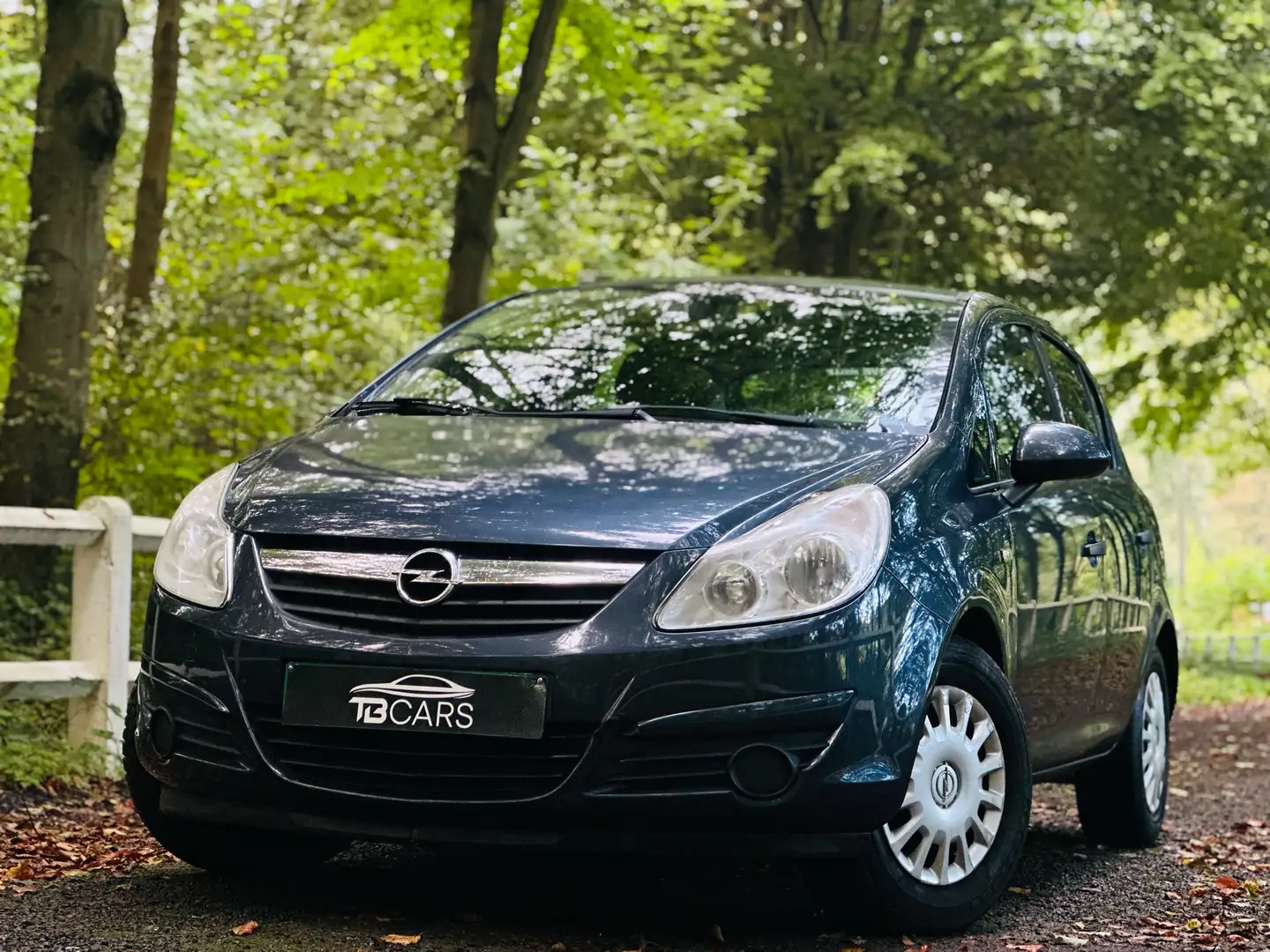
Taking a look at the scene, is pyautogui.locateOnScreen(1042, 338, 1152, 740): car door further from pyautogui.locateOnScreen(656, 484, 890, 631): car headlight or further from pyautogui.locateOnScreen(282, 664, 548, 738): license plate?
pyautogui.locateOnScreen(282, 664, 548, 738): license plate

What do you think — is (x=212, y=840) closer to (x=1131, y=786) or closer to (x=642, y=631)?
(x=642, y=631)

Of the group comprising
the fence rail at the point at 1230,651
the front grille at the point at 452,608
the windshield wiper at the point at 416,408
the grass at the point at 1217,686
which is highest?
the windshield wiper at the point at 416,408

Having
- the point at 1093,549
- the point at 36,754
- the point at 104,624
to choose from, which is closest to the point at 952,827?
the point at 1093,549

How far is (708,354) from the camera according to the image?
5.30 metres

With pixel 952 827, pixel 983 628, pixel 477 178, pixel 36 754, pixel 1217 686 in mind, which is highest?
→ pixel 477 178

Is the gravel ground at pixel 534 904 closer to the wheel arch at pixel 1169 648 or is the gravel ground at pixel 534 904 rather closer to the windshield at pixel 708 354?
the wheel arch at pixel 1169 648

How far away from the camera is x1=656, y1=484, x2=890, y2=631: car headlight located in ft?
12.8

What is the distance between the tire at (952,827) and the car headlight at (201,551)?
1540 millimetres

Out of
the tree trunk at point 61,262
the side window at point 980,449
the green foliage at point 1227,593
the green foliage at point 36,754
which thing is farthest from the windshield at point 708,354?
the green foliage at point 1227,593

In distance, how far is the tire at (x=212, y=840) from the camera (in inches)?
181

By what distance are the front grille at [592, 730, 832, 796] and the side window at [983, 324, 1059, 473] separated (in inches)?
57.2

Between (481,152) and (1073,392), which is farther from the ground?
(481,152)

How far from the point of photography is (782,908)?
4.66 meters

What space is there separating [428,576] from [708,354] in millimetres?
1567
